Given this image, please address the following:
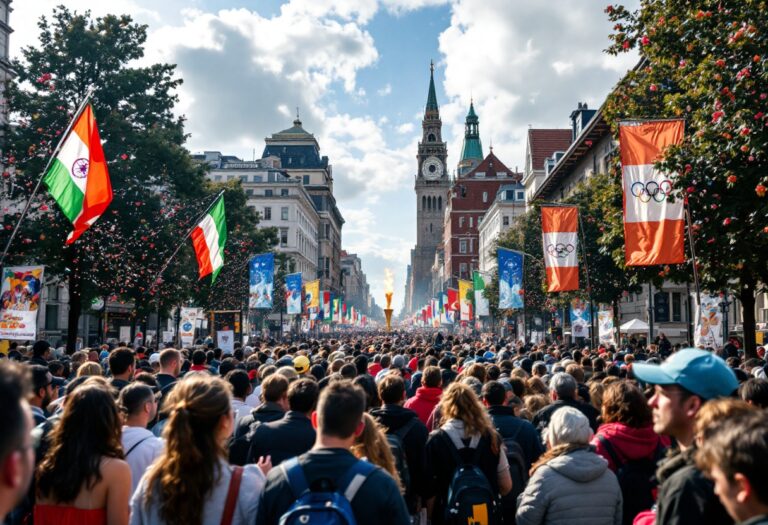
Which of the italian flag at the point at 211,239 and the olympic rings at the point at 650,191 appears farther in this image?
the italian flag at the point at 211,239

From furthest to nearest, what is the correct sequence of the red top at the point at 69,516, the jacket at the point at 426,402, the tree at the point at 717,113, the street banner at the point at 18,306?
the street banner at the point at 18,306 < the tree at the point at 717,113 < the jacket at the point at 426,402 < the red top at the point at 69,516

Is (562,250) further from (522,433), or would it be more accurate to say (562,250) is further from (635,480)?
(635,480)

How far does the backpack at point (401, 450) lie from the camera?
604cm

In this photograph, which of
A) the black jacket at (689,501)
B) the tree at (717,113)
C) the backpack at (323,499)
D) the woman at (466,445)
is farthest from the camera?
the tree at (717,113)

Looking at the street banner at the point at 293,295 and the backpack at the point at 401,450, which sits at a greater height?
the street banner at the point at 293,295

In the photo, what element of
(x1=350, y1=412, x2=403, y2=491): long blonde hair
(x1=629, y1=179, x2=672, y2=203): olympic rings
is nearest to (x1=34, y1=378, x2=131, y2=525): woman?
(x1=350, y1=412, x2=403, y2=491): long blonde hair

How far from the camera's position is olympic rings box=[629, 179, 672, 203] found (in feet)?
50.9

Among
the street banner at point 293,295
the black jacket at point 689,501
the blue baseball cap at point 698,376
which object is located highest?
the street banner at point 293,295

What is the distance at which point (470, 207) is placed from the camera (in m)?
135

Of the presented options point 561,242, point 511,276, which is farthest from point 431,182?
point 561,242

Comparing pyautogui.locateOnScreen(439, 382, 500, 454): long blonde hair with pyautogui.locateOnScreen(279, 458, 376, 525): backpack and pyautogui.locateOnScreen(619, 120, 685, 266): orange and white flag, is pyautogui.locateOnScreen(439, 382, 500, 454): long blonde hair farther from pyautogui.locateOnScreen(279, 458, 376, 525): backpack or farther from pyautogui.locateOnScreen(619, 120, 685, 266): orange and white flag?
pyautogui.locateOnScreen(619, 120, 685, 266): orange and white flag

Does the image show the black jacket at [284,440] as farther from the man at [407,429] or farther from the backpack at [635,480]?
the backpack at [635,480]

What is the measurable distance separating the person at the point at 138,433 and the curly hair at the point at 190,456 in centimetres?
119

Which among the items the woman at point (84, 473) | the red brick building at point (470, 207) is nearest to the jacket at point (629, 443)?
the woman at point (84, 473)
